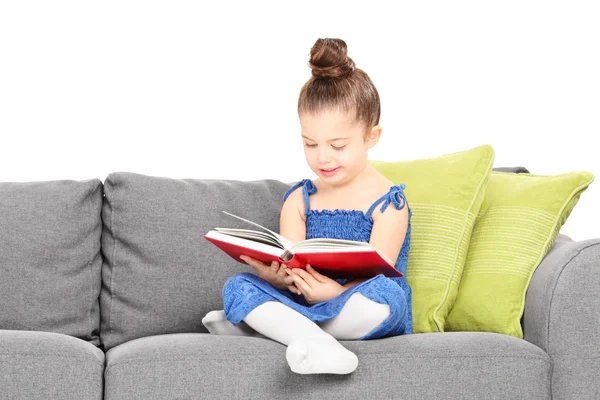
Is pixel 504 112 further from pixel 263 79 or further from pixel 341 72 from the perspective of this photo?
pixel 341 72

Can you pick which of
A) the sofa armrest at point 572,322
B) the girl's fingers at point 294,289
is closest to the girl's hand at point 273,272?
the girl's fingers at point 294,289

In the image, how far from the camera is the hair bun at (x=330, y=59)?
226cm

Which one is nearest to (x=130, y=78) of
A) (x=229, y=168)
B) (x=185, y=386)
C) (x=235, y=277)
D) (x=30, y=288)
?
(x=229, y=168)

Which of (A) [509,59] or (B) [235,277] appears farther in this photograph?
(A) [509,59]

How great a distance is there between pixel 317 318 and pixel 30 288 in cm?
93

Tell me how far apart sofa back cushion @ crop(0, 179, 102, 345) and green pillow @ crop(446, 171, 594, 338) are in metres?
1.08

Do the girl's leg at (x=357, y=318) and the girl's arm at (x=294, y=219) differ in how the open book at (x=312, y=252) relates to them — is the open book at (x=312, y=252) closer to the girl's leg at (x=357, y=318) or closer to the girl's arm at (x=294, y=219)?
the girl's leg at (x=357, y=318)

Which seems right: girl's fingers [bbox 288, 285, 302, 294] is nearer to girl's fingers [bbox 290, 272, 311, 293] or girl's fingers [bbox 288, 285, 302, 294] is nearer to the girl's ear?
Answer: girl's fingers [bbox 290, 272, 311, 293]

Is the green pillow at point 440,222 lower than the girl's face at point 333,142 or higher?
lower

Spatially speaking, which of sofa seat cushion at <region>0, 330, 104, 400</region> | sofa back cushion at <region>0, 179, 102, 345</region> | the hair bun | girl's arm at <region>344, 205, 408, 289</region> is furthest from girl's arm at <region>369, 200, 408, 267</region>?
sofa back cushion at <region>0, 179, 102, 345</region>

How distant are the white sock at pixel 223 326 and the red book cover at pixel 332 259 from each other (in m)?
0.23

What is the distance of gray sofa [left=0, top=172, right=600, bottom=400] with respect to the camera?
77.6 inches

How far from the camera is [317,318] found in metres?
2.10

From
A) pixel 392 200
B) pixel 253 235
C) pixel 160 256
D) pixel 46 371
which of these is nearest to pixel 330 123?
pixel 392 200
